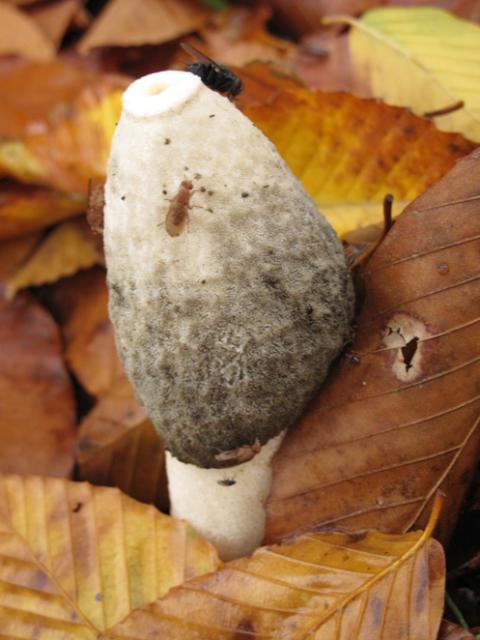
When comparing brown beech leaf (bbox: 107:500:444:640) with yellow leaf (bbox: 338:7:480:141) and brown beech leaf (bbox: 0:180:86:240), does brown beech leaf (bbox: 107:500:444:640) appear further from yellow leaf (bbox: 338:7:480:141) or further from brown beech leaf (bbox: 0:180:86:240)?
brown beech leaf (bbox: 0:180:86:240)

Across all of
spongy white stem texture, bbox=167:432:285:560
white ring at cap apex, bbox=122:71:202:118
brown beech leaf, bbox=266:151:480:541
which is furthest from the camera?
spongy white stem texture, bbox=167:432:285:560

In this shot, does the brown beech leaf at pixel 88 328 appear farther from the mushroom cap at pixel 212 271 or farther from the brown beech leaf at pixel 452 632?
the brown beech leaf at pixel 452 632

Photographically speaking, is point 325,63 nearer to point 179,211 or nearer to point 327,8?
point 327,8

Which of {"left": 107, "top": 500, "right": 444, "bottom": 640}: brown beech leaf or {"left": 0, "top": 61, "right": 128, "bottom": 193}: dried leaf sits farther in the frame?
{"left": 0, "top": 61, "right": 128, "bottom": 193}: dried leaf

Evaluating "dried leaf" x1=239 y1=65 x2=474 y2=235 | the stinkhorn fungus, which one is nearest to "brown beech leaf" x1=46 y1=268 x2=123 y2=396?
"dried leaf" x1=239 y1=65 x2=474 y2=235

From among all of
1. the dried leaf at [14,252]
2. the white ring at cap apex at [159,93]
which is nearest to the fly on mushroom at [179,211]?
the white ring at cap apex at [159,93]

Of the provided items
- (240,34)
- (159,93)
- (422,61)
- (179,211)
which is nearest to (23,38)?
(240,34)
